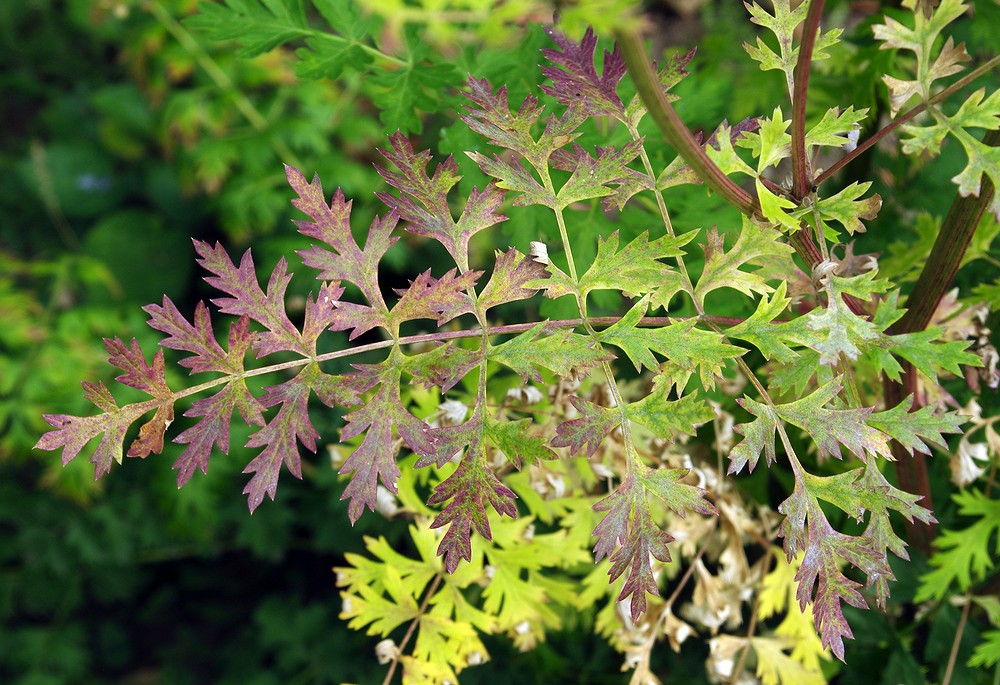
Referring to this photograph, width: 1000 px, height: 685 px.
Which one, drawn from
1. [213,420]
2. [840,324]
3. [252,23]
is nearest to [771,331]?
[840,324]

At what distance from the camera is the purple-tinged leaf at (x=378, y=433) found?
0.77 meters

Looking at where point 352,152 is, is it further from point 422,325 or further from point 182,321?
point 182,321

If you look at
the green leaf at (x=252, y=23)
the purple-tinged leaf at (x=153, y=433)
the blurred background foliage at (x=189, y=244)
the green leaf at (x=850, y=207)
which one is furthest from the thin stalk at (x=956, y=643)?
the green leaf at (x=252, y=23)

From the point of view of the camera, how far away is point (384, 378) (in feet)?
2.60

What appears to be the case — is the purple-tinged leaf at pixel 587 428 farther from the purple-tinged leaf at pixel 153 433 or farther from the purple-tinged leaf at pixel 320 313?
the purple-tinged leaf at pixel 153 433

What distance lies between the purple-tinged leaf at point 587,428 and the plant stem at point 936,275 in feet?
1.15

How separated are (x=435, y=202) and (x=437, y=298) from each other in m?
0.11

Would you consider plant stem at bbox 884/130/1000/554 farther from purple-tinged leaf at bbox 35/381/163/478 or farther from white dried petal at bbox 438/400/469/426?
purple-tinged leaf at bbox 35/381/163/478

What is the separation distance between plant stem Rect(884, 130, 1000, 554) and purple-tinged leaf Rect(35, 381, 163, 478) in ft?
2.58

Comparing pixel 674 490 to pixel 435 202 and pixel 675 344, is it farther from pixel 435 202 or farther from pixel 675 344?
pixel 435 202

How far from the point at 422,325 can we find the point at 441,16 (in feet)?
5.42

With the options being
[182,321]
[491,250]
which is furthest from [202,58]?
[182,321]

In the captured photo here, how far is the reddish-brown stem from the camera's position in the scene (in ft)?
2.31

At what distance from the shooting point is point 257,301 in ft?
2.66
